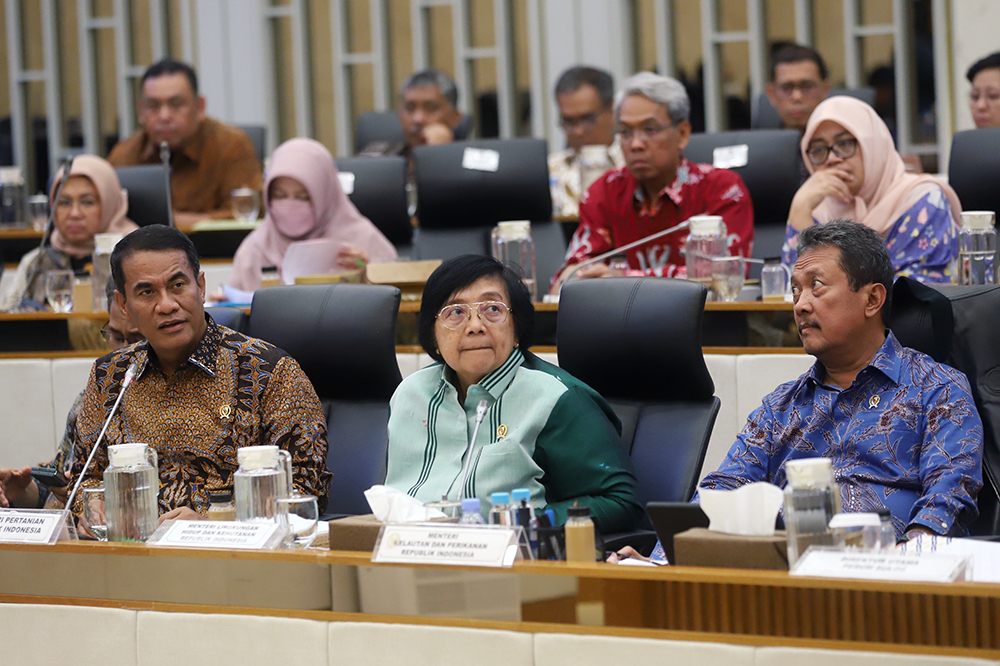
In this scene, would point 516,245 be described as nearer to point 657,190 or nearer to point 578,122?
point 657,190

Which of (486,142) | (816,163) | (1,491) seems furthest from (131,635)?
(486,142)

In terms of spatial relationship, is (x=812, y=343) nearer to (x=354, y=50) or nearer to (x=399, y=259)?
(x=399, y=259)

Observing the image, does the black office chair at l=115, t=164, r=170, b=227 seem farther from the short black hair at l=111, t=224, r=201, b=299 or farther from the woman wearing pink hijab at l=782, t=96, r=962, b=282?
the woman wearing pink hijab at l=782, t=96, r=962, b=282

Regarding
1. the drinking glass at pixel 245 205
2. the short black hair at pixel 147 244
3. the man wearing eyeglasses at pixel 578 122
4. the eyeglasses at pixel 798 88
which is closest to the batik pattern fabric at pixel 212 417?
the short black hair at pixel 147 244

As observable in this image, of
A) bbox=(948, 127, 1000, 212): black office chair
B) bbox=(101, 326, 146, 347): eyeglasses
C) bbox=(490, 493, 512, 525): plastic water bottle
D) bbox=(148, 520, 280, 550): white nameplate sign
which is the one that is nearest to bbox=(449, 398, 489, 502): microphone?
bbox=(490, 493, 512, 525): plastic water bottle

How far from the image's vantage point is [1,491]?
216 centimetres

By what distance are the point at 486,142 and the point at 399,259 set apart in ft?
1.82

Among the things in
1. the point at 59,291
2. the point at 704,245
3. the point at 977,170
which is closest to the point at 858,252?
the point at 704,245

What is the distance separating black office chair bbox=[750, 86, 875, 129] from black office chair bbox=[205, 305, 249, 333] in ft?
10.9

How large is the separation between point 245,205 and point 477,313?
2896mm

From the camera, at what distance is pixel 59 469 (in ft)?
7.74

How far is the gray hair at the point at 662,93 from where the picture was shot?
3594mm

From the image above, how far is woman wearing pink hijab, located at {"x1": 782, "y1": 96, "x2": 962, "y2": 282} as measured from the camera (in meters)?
3.05

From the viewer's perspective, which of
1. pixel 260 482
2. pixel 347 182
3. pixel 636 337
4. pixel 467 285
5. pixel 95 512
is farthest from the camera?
pixel 347 182
